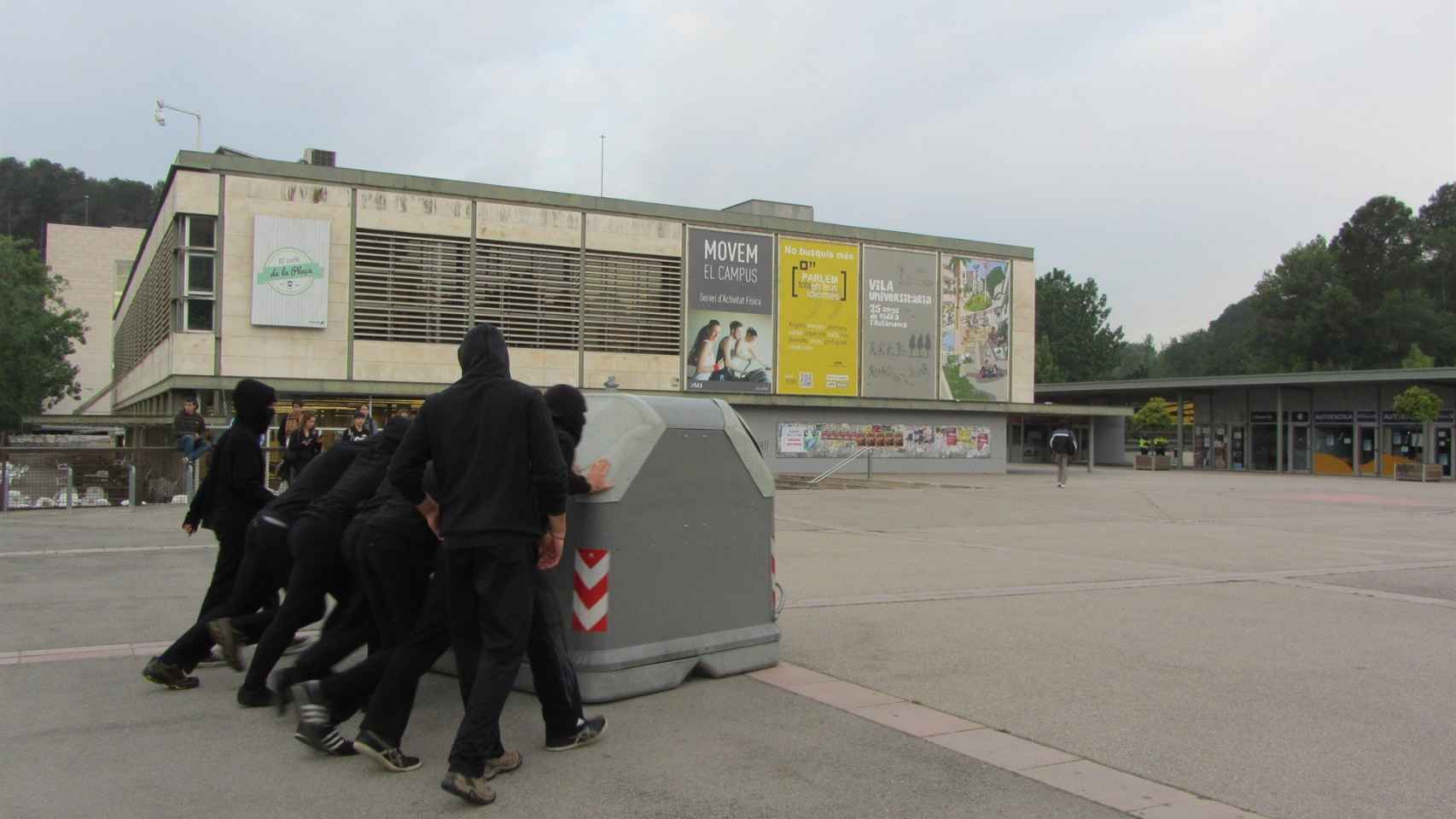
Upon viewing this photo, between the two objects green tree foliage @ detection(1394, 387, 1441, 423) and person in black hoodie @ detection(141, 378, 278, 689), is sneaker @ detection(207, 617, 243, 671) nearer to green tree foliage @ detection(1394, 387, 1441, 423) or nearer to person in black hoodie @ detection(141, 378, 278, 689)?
person in black hoodie @ detection(141, 378, 278, 689)

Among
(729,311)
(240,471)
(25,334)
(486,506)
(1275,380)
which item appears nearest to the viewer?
(486,506)

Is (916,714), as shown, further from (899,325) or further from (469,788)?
(899,325)

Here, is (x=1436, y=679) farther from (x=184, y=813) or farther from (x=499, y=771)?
(x=184, y=813)

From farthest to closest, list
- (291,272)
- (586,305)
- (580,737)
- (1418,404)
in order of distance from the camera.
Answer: (1418,404)
(586,305)
(291,272)
(580,737)

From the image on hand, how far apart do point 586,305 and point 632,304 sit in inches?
63.7

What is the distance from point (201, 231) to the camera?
95.5 feet

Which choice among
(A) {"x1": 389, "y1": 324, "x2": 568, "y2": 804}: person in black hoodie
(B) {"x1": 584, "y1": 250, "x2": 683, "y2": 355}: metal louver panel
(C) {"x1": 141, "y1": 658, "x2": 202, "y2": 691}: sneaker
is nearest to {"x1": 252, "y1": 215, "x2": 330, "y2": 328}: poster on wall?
(B) {"x1": 584, "y1": 250, "x2": 683, "y2": 355}: metal louver panel

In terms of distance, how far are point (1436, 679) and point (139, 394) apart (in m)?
42.5

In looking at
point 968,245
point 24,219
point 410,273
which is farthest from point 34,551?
point 24,219

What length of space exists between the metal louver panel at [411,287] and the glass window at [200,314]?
146 inches

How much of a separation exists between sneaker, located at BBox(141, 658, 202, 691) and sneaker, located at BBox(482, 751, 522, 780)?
2523mm

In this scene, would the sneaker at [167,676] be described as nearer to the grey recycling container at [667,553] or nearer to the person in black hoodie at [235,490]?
the person in black hoodie at [235,490]

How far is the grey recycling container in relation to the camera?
5.86m

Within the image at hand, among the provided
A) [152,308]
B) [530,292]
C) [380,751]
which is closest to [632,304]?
[530,292]
